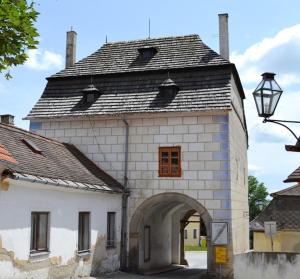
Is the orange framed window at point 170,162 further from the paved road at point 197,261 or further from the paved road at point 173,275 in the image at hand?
the paved road at point 197,261

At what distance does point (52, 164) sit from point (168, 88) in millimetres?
5618

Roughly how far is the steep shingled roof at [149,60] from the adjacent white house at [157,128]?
44mm

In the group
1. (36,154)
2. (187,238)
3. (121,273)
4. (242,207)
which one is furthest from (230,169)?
(187,238)

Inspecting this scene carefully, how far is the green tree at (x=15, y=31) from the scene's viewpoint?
591 centimetres

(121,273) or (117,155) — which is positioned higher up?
(117,155)

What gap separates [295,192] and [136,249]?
20.6ft

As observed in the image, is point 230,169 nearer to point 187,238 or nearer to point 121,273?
point 121,273

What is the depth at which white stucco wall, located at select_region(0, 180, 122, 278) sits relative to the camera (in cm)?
1187

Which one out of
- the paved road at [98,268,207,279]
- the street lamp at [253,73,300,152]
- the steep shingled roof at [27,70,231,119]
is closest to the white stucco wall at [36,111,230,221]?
the steep shingled roof at [27,70,231,119]

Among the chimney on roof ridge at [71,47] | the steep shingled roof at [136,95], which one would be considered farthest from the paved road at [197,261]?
the chimney on roof ridge at [71,47]

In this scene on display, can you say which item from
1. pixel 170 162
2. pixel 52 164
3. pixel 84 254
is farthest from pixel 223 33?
pixel 84 254

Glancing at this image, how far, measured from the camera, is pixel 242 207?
20.7 meters

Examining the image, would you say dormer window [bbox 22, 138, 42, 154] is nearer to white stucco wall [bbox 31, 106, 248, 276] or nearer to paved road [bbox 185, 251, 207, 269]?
white stucco wall [bbox 31, 106, 248, 276]

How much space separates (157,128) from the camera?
18422mm
